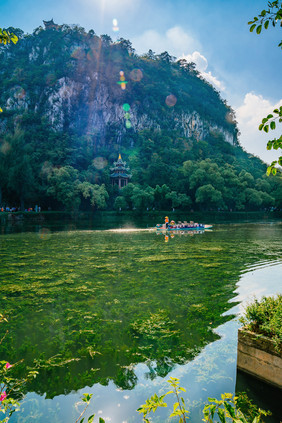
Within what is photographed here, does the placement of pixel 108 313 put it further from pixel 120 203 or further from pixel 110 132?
pixel 110 132

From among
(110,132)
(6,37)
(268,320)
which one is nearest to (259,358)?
(268,320)

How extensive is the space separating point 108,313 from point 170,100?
12334cm

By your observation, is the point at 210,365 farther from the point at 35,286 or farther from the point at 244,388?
the point at 35,286

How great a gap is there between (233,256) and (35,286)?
10.4m

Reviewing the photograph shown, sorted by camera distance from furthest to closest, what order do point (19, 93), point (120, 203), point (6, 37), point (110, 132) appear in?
point (110, 132) → point (19, 93) → point (120, 203) → point (6, 37)

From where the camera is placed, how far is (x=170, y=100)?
118 m

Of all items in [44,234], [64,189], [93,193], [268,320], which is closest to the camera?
[268,320]

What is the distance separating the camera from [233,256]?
14.9 metres

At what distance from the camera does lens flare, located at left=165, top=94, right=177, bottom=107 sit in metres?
117

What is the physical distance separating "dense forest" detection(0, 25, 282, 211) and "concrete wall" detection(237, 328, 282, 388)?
1689 inches

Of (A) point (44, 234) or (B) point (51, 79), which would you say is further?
(B) point (51, 79)

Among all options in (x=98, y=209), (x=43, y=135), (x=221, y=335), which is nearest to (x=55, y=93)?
(x=43, y=135)

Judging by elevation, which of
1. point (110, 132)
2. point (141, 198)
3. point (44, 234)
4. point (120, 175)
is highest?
point (110, 132)

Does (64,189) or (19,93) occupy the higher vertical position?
(19,93)
